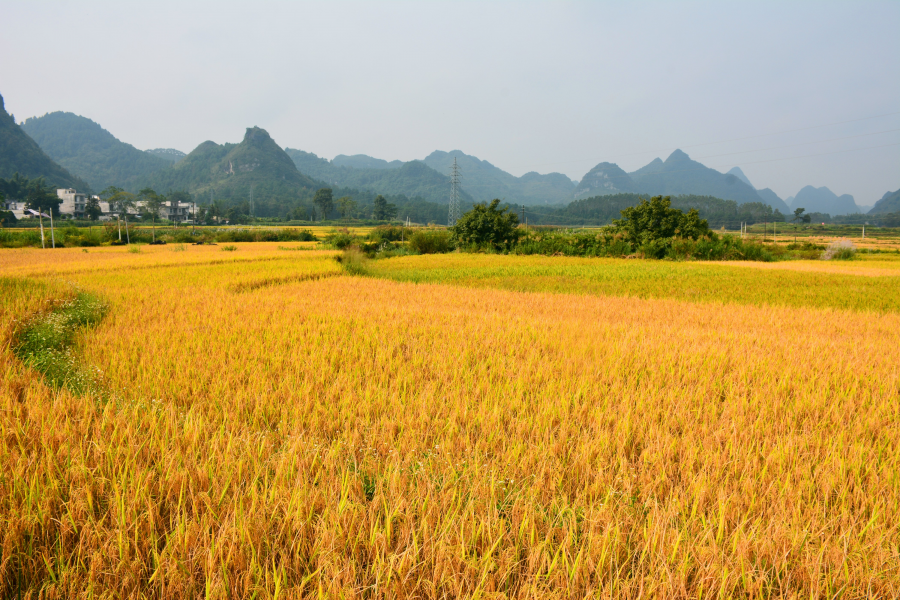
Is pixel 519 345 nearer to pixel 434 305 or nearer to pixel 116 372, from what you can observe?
pixel 434 305

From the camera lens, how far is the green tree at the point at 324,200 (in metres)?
A: 97.0

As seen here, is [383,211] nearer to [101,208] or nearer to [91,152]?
[101,208]

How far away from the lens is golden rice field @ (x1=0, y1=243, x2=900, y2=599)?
1.34 m

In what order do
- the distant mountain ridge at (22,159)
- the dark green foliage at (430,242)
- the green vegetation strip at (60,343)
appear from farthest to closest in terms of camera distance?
1. the distant mountain ridge at (22,159)
2. the dark green foliage at (430,242)
3. the green vegetation strip at (60,343)

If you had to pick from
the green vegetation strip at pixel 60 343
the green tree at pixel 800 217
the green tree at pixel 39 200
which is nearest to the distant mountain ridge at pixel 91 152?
the green tree at pixel 39 200

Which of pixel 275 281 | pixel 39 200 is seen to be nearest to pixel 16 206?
pixel 39 200

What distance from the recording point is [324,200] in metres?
98.0

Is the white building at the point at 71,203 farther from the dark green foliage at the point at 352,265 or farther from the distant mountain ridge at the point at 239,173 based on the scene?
the dark green foliage at the point at 352,265

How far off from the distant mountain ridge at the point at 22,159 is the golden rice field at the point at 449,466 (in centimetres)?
14315

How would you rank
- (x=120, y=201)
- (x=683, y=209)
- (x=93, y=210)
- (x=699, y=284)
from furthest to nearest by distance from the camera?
1. (x=683, y=209)
2. (x=120, y=201)
3. (x=93, y=210)
4. (x=699, y=284)

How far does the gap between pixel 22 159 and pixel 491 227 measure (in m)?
140

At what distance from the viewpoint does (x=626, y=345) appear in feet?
14.4

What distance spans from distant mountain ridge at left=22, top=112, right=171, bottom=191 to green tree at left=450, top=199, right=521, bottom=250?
17491 centimetres

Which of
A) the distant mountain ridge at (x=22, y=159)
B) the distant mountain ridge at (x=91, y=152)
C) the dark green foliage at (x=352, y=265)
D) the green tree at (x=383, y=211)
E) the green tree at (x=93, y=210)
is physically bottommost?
the dark green foliage at (x=352, y=265)
